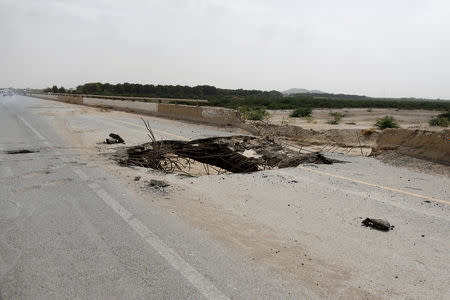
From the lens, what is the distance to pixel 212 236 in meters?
4.08

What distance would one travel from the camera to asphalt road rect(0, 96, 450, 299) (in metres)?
3.06

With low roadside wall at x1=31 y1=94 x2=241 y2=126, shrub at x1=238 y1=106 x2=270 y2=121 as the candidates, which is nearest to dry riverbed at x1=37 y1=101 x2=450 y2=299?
low roadside wall at x1=31 y1=94 x2=241 y2=126

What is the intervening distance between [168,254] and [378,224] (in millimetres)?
2739

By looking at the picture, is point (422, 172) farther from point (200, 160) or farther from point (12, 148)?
point (12, 148)

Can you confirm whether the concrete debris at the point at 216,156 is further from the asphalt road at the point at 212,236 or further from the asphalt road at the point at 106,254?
the asphalt road at the point at 106,254

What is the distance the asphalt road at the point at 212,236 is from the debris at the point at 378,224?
159 mm

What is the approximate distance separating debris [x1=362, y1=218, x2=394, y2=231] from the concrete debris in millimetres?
4081

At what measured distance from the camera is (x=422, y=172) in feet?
25.7

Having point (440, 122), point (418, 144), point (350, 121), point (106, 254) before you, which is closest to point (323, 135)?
point (418, 144)

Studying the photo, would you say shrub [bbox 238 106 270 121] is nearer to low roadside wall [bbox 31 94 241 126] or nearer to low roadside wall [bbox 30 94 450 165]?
low roadside wall [bbox 31 94 241 126]

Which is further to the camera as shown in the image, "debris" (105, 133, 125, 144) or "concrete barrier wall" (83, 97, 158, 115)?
"concrete barrier wall" (83, 97, 158, 115)

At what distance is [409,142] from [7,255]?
9.26 meters

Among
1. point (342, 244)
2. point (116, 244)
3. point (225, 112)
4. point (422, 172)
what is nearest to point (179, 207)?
point (116, 244)

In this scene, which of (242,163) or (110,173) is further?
(242,163)
